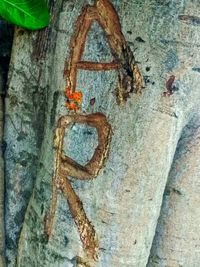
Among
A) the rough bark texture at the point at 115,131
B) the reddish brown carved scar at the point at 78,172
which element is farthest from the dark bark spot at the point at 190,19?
the reddish brown carved scar at the point at 78,172

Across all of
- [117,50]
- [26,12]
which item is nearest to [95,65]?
[117,50]

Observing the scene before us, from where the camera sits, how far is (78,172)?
1339 mm

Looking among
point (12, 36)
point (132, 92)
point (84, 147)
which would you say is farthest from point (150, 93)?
point (12, 36)

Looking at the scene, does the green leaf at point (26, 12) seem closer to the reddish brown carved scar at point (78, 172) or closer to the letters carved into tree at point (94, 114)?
the letters carved into tree at point (94, 114)

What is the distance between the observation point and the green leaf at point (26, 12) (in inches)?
52.4

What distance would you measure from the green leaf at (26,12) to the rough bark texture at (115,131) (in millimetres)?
30

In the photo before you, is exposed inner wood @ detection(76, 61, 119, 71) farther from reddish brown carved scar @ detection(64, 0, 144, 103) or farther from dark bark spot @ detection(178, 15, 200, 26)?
dark bark spot @ detection(178, 15, 200, 26)

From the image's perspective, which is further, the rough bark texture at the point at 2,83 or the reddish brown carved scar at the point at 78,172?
the rough bark texture at the point at 2,83

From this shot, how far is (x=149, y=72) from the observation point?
50.1 inches

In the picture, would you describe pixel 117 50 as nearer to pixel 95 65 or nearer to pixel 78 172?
pixel 95 65

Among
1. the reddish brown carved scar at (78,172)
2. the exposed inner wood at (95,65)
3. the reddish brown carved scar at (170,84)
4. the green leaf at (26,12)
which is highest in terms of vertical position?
the green leaf at (26,12)

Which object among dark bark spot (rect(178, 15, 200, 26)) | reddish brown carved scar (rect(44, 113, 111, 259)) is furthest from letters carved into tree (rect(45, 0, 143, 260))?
dark bark spot (rect(178, 15, 200, 26))

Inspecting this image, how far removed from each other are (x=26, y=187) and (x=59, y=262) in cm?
19

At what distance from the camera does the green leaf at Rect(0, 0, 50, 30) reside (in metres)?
1.33
